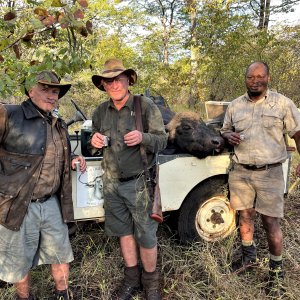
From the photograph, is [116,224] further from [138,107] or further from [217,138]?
[217,138]

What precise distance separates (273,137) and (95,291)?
224cm

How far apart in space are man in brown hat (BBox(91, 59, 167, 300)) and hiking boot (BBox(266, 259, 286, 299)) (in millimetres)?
1021

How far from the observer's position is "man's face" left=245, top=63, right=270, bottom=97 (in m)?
3.27

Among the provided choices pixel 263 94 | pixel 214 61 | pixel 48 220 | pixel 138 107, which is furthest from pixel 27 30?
pixel 214 61

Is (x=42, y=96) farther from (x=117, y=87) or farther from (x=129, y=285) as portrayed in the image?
(x=129, y=285)

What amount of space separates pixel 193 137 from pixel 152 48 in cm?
1569

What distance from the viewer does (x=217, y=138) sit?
3.67 m

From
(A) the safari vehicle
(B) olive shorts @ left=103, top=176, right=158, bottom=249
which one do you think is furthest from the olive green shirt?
(A) the safari vehicle

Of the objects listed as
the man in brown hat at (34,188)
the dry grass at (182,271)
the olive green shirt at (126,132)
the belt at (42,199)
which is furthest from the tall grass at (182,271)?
the olive green shirt at (126,132)

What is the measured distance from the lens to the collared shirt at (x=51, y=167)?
9.05 feet

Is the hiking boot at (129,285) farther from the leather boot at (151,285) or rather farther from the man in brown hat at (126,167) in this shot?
the leather boot at (151,285)

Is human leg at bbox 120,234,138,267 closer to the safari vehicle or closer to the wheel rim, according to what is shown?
the safari vehicle

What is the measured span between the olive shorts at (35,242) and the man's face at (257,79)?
210 centimetres

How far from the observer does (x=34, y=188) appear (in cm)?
272
